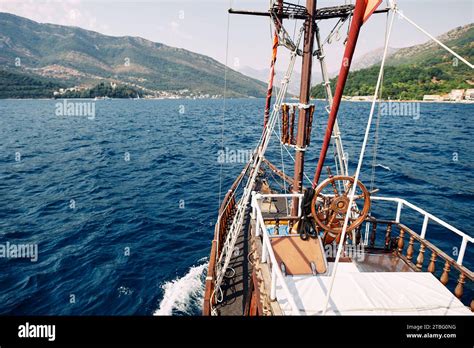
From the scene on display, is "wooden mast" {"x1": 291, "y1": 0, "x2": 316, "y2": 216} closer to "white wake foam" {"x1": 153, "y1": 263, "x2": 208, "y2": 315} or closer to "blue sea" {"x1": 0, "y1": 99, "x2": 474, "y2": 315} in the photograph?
"white wake foam" {"x1": 153, "y1": 263, "x2": 208, "y2": 315}

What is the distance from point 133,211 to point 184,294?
9.31 metres

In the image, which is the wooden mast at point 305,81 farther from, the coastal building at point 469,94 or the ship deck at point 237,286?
the coastal building at point 469,94

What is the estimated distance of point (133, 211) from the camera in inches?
742

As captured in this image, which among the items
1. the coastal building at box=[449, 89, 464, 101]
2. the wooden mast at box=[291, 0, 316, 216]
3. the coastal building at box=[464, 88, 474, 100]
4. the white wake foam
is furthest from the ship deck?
the coastal building at box=[449, 89, 464, 101]

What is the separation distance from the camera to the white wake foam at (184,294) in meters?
10.6

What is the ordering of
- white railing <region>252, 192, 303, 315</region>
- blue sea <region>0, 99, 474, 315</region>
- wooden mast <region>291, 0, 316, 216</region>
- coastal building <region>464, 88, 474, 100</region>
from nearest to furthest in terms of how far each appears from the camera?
white railing <region>252, 192, 303, 315</region> < wooden mast <region>291, 0, 316, 216</region> < blue sea <region>0, 99, 474, 315</region> < coastal building <region>464, 88, 474, 100</region>

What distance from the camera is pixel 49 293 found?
1126cm

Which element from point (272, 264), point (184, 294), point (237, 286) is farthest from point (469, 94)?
point (272, 264)

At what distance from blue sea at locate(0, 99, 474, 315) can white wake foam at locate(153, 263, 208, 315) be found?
43mm

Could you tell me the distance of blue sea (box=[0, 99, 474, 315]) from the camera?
37.3 ft

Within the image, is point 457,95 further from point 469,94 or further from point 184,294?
point 184,294
